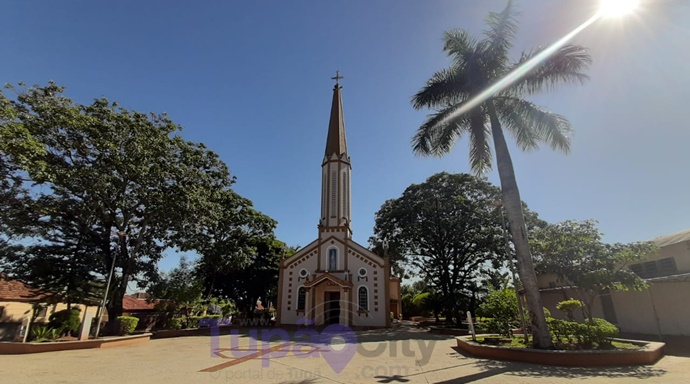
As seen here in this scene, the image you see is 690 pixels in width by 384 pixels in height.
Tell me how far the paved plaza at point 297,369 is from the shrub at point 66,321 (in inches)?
154

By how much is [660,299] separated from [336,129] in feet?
83.0

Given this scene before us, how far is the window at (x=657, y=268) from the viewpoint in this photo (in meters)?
18.7

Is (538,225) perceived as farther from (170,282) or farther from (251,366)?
(170,282)

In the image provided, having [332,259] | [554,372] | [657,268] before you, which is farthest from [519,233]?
[332,259]

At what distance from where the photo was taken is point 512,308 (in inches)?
567

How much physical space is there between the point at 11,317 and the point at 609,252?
96.0 ft

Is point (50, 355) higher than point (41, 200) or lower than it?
lower

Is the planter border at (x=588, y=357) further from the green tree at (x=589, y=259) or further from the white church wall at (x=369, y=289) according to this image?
the white church wall at (x=369, y=289)

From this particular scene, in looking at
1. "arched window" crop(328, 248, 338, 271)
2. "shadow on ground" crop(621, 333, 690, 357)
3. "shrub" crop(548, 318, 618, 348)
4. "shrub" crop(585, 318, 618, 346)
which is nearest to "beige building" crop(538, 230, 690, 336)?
"shadow on ground" crop(621, 333, 690, 357)

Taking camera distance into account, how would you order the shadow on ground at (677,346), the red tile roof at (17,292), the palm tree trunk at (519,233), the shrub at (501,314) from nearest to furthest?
1. the palm tree trunk at (519,233)
2. the shadow on ground at (677,346)
3. the shrub at (501,314)
4. the red tile roof at (17,292)

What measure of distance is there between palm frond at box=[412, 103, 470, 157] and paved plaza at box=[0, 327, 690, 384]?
8.50 metres

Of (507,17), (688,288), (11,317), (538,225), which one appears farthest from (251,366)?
(538,225)

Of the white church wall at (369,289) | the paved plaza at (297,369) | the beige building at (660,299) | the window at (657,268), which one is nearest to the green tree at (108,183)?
the paved plaza at (297,369)

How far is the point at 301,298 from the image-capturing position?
86.2ft
